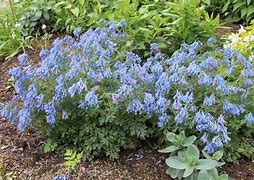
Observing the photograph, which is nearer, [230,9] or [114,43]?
[114,43]

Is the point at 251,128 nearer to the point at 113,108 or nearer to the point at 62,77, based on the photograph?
the point at 113,108

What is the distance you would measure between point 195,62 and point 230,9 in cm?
219

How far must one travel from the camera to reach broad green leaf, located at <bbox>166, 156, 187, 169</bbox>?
3145 millimetres

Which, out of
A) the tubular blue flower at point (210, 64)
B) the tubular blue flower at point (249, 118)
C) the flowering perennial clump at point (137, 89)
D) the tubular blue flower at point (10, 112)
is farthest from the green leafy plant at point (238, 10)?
the tubular blue flower at point (10, 112)

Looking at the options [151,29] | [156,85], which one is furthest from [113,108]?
[151,29]

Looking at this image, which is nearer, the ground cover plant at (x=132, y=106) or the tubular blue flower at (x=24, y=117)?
Answer: the ground cover plant at (x=132, y=106)

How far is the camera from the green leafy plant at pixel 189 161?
3092 mm

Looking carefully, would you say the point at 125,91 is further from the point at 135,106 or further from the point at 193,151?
the point at 193,151

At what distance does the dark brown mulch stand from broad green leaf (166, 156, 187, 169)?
293 millimetres

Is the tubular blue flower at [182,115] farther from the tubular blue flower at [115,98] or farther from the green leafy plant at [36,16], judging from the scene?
the green leafy plant at [36,16]

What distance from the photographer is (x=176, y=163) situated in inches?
125

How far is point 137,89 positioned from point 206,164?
0.68m

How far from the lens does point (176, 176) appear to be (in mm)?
3260

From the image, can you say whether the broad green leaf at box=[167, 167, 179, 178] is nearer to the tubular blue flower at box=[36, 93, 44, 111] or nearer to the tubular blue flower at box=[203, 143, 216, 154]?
the tubular blue flower at box=[203, 143, 216, 154]
